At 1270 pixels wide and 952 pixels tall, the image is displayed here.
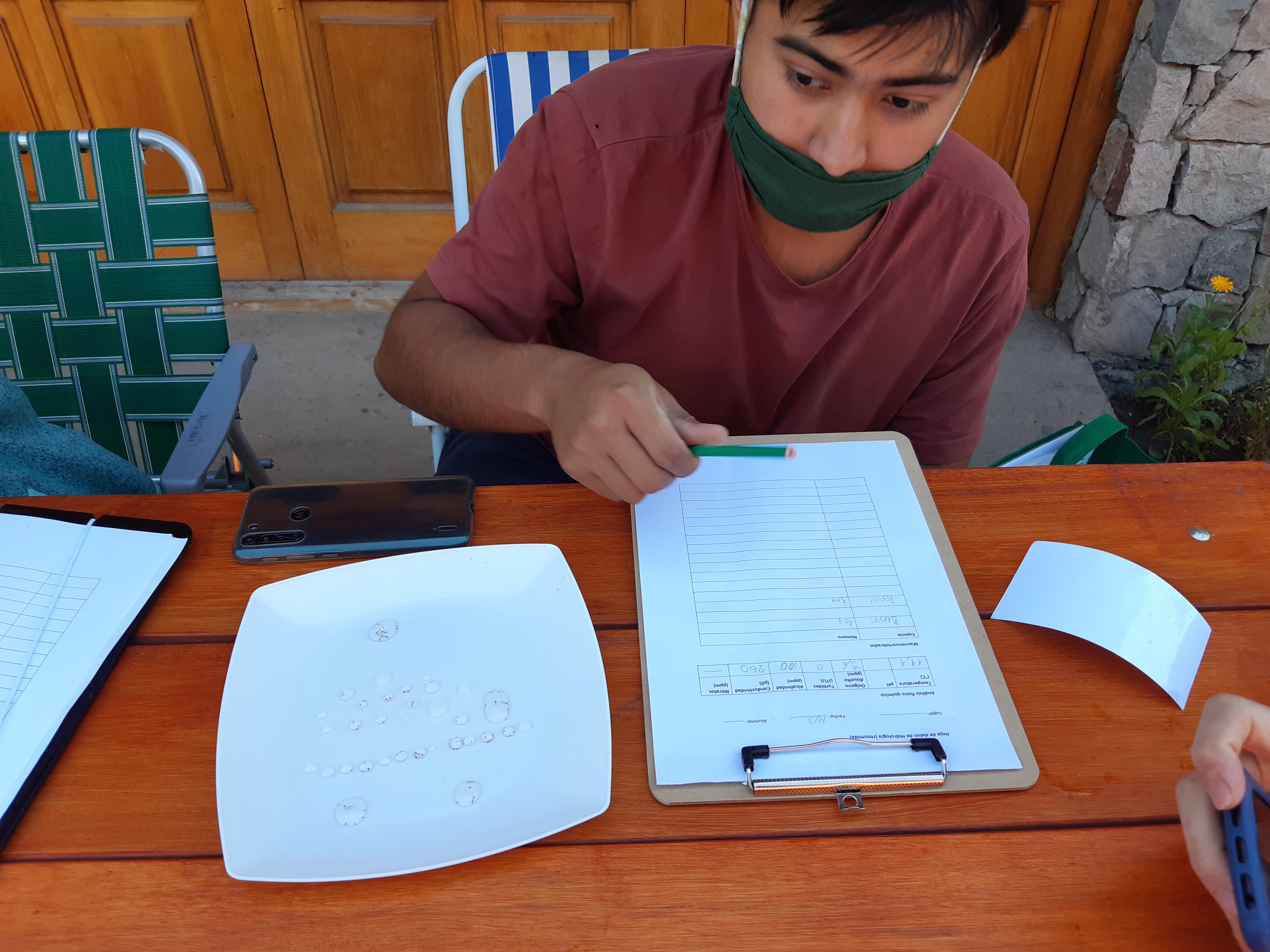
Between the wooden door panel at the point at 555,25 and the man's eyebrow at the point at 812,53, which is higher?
the man's eyebrow at the point at 812,53

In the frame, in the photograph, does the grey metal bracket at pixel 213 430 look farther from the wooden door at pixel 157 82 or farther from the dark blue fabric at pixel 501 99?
the wooden door at pixel 157 82

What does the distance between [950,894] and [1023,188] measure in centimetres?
252

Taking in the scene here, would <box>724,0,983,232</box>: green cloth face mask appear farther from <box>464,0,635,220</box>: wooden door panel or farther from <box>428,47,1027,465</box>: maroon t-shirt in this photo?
<box>464,0,635,220</box>: wooden door panel

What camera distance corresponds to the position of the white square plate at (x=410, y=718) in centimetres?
60

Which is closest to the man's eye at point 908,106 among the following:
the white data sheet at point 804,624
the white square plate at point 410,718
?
the white data sheet at point 804,624

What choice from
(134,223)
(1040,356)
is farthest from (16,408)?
(1040,356)

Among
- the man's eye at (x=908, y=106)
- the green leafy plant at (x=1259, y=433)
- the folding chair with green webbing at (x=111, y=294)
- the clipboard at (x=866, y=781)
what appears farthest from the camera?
the green leafy plant at (x=1259, y=433)

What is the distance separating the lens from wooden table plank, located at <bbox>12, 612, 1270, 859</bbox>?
61cm

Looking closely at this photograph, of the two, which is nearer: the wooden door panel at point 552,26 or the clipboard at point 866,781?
the clipboard at point 866,781

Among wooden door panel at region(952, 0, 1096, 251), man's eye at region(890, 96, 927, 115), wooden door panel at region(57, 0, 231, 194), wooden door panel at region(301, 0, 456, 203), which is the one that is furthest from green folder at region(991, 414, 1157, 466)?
wooden door panel at region(57, 0, 231, 194)

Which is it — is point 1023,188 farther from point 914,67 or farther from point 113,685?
point 113,685

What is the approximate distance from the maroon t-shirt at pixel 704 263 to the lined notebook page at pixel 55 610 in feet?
1.66

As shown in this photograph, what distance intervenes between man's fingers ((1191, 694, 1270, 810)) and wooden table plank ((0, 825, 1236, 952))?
3.5 inches

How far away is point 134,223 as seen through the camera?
4.20 feet
